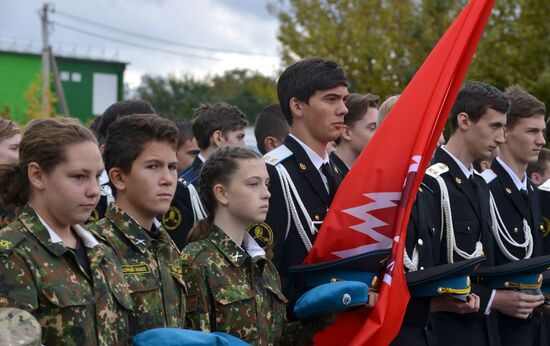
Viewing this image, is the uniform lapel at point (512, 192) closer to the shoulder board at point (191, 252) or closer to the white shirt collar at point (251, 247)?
the white shirt collar at point (251, 247)

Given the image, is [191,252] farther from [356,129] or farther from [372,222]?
[356,129]

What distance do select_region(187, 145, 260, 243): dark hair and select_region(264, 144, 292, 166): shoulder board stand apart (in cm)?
38

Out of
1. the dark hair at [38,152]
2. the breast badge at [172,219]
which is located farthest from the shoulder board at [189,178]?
the dark hair at [38,152]

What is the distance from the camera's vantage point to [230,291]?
13.9ft

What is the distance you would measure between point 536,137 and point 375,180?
2242mm

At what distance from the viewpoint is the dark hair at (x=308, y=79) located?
5.03m

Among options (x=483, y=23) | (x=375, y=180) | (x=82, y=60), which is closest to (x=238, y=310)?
(x=375, y=180)

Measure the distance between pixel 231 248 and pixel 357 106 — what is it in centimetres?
249

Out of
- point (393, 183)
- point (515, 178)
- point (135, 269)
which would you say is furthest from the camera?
point (515, 178)

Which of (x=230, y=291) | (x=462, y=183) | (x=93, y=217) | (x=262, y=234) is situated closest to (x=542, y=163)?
(x=462, y=183)

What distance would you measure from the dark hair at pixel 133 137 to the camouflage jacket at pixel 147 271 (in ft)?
0.65

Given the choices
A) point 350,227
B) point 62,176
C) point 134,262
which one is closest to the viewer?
point 62,176

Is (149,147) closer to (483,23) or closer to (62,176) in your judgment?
(62,176)

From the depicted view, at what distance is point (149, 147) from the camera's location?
13.3ft
